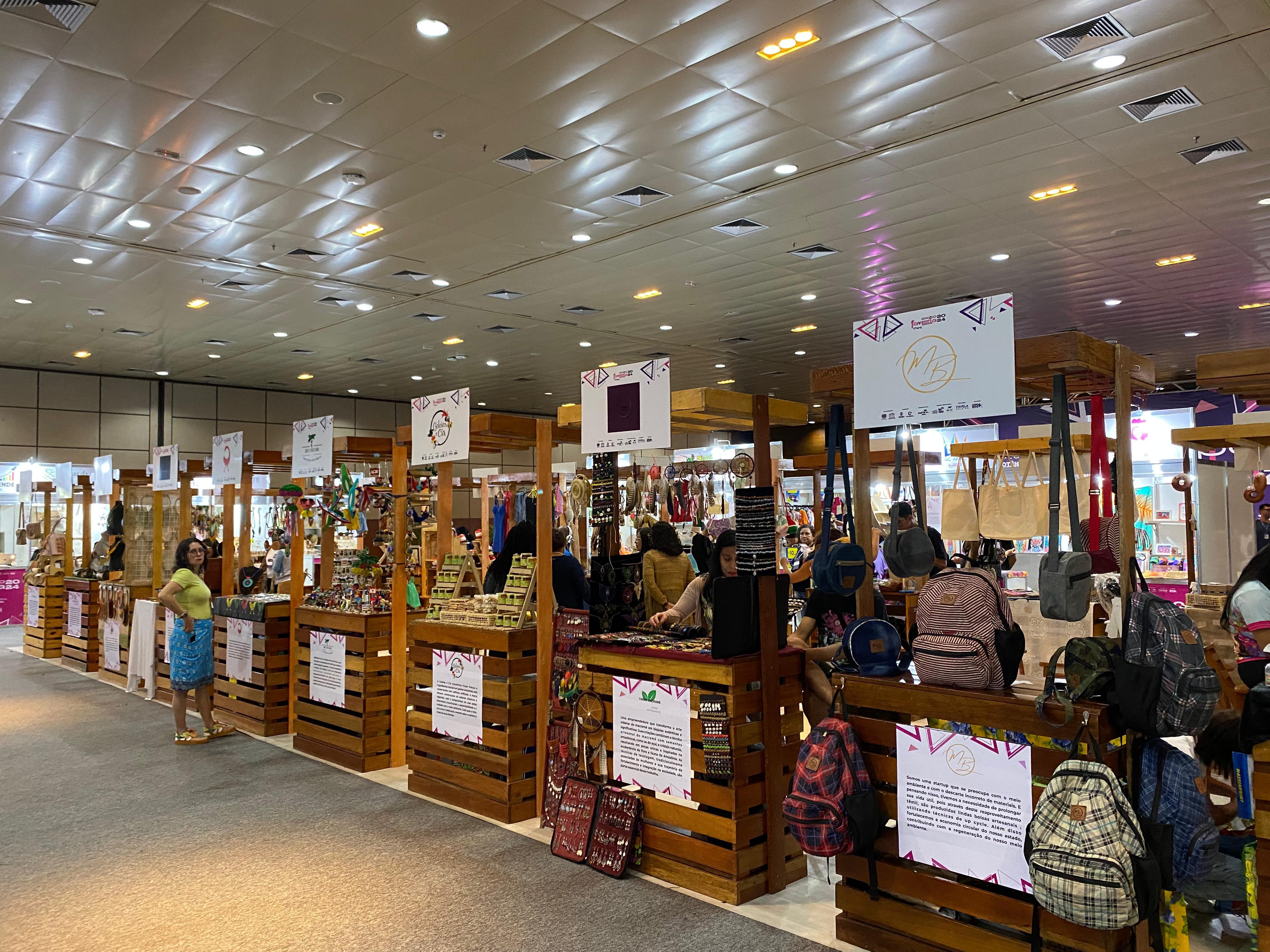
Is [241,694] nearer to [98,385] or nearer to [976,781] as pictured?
[976,781]

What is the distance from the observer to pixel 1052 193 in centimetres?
750

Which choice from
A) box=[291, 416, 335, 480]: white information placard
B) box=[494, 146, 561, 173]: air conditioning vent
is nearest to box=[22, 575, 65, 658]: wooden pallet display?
box=[291, 416, 335, 480]: white information placard

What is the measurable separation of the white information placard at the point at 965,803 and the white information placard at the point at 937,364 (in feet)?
3.79

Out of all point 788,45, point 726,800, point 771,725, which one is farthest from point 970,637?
point 788,45

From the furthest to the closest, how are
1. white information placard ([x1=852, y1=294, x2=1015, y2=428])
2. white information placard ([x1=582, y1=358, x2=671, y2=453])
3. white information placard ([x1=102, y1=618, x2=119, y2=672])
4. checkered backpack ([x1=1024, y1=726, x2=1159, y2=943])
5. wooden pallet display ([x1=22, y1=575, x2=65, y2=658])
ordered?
wooden pallet display ([x1=22, y1=575, x2=65, y2=658]) < white information placard ([x1=102, y1=618, x2=119, y2=672]) < white information placard ([x1=582, y1=358, x2=671, y2=453]) < white information placard ([x1=852, y1=294, x2=1015, y2=428]) < checkered backpack ([x1=1024, y1=726, x2=1159, y2=943])

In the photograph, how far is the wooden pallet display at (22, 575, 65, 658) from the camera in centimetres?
1241

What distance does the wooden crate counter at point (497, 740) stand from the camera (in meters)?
A: 5.12

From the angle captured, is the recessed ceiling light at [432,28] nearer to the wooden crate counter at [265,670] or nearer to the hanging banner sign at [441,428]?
the hanging banner sign at [441,428]

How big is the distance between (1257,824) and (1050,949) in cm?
75

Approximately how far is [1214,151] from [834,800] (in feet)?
19.4

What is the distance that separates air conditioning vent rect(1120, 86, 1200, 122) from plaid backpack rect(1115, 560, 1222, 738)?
428cm

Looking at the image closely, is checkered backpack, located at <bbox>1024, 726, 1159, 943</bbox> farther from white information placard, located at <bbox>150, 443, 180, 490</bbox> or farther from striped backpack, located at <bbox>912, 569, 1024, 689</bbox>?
white information placard, located at <bbox>150, 443, 180, 490</bbox>

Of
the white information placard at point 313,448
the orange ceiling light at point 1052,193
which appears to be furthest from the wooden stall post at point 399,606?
the orange ceiling light at point 1052,193

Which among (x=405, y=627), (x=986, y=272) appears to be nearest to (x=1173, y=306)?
(x=986, y=272)
